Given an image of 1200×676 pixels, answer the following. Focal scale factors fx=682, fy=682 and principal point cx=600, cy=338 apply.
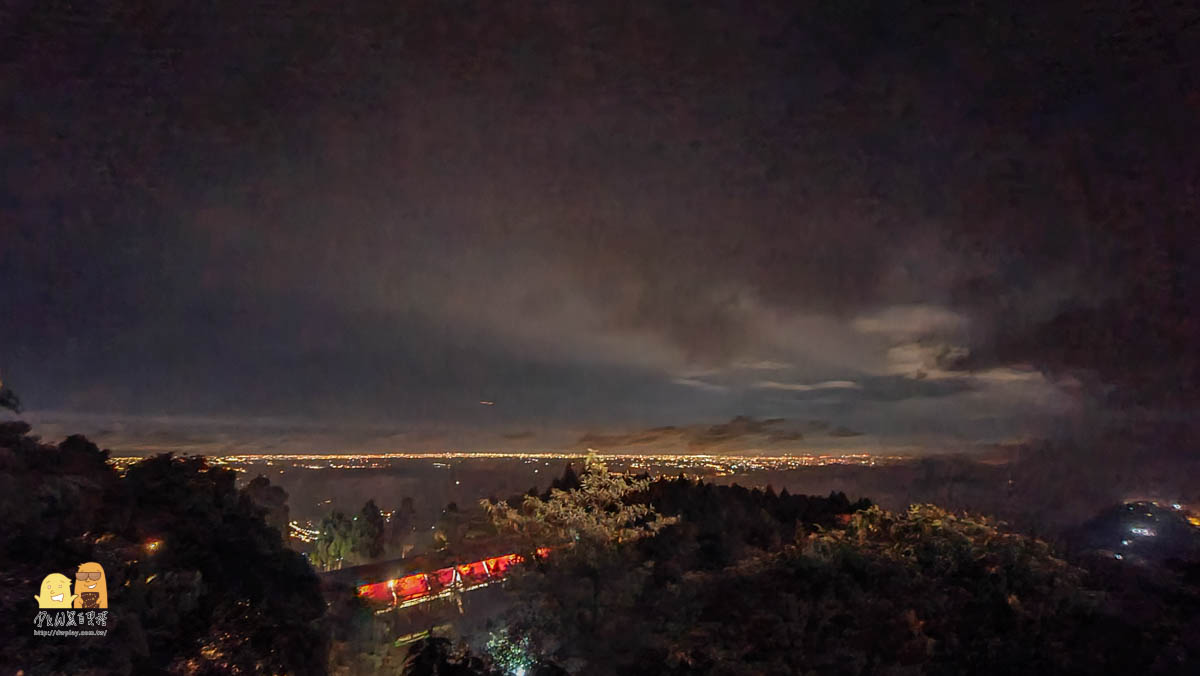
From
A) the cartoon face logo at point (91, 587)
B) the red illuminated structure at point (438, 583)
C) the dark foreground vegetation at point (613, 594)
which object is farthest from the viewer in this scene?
the red illuminated structure at point (438, 583)

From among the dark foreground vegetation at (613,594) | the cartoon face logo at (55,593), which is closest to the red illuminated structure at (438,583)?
the dark foreground vegetation at (613,594)

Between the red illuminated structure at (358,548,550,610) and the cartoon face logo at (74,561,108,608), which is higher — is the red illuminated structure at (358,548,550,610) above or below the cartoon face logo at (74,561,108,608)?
below

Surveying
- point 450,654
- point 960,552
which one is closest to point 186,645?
point 450,654

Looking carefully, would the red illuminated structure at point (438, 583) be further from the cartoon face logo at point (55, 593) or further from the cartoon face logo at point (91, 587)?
the cartoon face logo at point (55, 593)

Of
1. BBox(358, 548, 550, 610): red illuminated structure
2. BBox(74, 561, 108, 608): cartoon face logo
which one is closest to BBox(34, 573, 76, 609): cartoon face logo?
BBox(74, 561, 108, 608): cartoon face logo

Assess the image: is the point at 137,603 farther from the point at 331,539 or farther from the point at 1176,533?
the point at 331,539

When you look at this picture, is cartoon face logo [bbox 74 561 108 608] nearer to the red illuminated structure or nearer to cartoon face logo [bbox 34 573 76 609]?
cartoon face logo [bbox 34 573 76 609]

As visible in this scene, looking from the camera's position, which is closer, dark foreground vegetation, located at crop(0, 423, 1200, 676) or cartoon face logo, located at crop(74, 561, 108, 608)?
cartoon face logo, located at crop(74, 561, 108, 608)

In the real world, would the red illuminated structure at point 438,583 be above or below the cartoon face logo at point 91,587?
below
